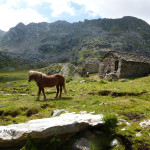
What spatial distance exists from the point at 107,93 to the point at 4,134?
13839 millimetres

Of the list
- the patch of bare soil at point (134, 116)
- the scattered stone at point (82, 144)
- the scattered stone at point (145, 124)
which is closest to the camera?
the scattered stone at point (82, 144)

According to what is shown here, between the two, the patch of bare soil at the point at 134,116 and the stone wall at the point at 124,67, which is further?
the stone wall at the point at 124,67

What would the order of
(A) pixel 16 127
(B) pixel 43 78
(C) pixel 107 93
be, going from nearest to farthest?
(A) pixel 16 127 < (B) pixel 43 78 < (C) pixel 107 93

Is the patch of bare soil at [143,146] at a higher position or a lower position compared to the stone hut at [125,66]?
lower

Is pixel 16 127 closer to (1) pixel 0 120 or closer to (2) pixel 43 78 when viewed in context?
(1) pixel 0 120

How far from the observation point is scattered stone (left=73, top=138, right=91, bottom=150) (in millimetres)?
7961

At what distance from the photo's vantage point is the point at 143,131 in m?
8.80

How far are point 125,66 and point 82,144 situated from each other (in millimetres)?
26530

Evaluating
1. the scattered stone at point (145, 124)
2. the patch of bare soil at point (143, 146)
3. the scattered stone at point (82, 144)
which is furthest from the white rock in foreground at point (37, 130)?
the scattered stone at point (145, 124)

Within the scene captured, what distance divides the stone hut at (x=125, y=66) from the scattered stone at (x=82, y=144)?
2490 cm

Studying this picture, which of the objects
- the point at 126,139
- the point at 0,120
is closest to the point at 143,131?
the point at 126,139

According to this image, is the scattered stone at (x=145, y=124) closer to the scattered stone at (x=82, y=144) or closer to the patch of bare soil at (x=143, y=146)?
the patch of bare soil at (x=143, y=146)

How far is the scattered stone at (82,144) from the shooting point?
7.96 metres

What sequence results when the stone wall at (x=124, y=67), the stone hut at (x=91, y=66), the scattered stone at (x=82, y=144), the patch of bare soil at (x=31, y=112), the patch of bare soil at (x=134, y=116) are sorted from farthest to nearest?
the stone hut at (x=91, y=66) → the stone wall at (x=124, y=67) → the patch of bare soil at (x=31, y=112) → the patch of bare soil at (x=134, y=116) → the scattered stone at (x=82, y=144)
